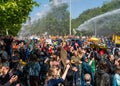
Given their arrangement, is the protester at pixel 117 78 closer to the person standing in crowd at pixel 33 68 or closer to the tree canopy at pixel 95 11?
the person standing in crowd at pixel 33 68

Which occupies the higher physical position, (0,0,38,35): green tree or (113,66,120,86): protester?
(0,0,38,35): green tree

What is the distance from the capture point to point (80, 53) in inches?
610

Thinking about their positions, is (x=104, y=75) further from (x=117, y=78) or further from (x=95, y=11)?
(x=95, y=11)

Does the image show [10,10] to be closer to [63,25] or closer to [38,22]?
[63,25]

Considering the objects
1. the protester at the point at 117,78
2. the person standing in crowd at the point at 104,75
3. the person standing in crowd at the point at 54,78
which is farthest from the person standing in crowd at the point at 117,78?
the person standing in crowd at the point at 54,78

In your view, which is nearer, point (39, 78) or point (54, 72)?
point (54, 72)

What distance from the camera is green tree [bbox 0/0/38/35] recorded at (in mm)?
30016

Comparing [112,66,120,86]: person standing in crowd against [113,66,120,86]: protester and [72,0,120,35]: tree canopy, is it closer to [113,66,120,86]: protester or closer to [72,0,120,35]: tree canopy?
[113,66,120,86]: protester

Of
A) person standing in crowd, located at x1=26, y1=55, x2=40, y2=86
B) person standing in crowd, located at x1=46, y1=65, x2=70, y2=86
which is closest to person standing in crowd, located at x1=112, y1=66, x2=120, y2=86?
person standing in crowd, located at x1=46, y1=65, x2=70, y2=86

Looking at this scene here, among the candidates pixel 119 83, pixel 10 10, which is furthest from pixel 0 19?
pixel 119 83

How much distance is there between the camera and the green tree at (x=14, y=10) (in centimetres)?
3002

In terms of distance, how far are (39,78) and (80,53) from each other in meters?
2.54

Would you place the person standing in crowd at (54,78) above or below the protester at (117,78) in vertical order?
above

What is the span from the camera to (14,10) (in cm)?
3108
